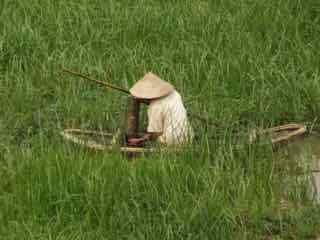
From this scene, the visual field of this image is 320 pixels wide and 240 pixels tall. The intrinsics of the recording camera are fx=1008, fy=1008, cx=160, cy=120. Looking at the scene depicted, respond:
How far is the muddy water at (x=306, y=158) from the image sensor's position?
637 cm

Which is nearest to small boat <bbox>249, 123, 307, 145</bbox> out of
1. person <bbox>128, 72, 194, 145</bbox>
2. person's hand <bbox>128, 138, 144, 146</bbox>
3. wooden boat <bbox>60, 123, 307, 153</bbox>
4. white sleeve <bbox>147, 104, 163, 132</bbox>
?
wooden boat <bbox>60, 123, 307, 153</bbox>

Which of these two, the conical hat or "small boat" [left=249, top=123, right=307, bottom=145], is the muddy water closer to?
"small boat" [left=249, top=123, right=307, bottom=145]

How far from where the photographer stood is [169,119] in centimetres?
695

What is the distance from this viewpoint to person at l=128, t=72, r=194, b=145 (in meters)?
6.87

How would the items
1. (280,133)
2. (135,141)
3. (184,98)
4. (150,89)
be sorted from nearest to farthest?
(135,141)
(150,89)
(280,133)
(184,98)

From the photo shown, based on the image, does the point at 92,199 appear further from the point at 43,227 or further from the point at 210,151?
the point at 210,151

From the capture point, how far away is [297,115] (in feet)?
25.8

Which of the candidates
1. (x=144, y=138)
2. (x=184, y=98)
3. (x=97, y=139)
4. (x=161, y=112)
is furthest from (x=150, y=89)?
(x=184, y=98)

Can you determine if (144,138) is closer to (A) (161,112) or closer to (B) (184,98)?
(A) (161,112)

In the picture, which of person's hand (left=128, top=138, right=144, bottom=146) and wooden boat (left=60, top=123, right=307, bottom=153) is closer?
wooden boat (left=60, top=123, right=307, bottom=153)

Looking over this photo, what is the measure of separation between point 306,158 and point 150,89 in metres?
1.17

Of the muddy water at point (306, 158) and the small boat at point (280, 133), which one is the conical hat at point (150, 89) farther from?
the muddy water at point (306, 158)

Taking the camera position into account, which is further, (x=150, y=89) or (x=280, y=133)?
(x=280, y=133)

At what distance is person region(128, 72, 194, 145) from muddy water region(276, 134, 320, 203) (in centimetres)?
69
